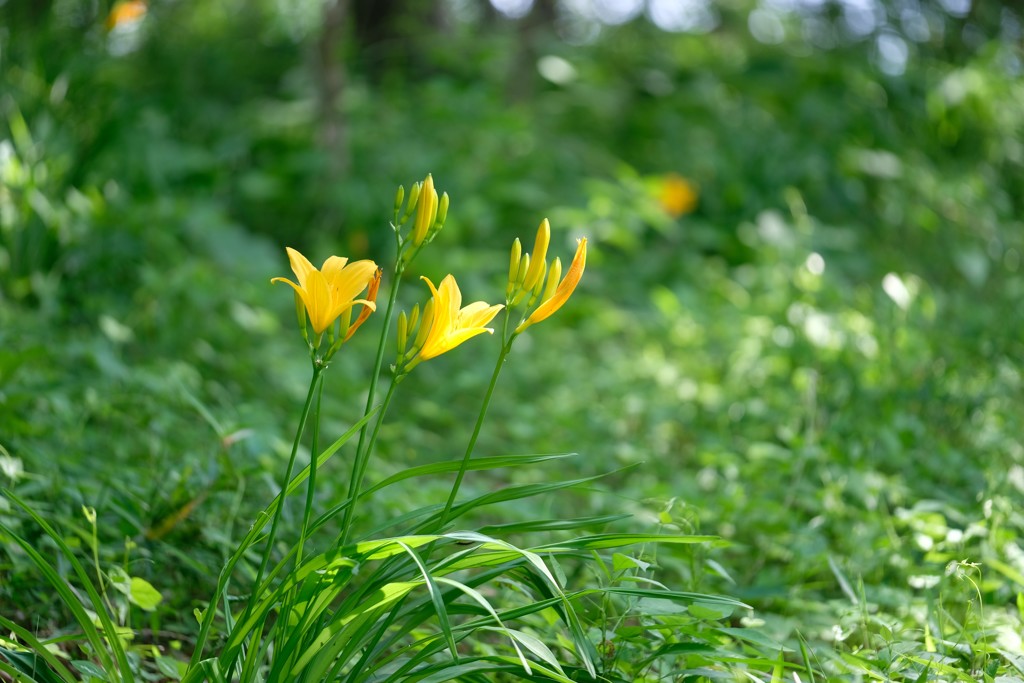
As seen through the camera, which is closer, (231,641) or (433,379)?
(231,641)

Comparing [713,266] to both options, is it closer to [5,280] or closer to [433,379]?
[433,379]

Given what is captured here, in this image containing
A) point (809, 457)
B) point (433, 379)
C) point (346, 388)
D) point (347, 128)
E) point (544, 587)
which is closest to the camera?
point (544, 587)

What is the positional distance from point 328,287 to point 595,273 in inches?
133

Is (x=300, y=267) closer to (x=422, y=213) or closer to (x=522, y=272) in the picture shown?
(x=422, y=213)

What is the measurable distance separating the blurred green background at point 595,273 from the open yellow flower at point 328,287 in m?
0.44

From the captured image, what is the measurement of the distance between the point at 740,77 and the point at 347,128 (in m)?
2.42

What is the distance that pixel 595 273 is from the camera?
4.39 meters

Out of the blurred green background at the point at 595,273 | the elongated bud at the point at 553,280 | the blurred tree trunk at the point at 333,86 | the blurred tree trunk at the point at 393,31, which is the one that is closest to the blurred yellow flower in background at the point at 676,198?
the blurred green background at the point at 595,273

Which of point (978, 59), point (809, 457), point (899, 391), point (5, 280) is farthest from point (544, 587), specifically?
point (978, 59)

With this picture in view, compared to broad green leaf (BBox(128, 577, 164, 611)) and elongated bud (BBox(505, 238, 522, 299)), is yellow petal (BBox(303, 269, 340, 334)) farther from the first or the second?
broad green leaf (BBox(128, 577, 164, 611))

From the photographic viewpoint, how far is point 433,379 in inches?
129

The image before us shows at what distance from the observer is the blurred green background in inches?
68.7

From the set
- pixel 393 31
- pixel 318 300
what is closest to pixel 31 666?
pixel 318 300

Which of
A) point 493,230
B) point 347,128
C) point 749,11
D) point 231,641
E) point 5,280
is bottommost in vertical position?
point 749,11
